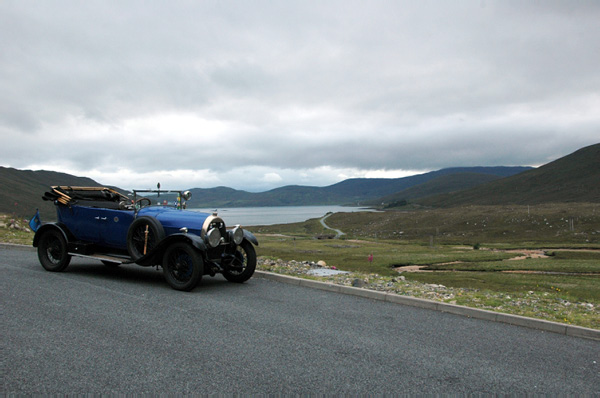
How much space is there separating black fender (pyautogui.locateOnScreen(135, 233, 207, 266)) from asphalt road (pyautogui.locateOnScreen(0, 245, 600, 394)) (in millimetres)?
1046

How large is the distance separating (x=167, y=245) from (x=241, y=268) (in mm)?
1910

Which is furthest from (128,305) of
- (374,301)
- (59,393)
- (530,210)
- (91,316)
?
(530,210)

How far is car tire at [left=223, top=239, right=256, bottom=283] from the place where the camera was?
34.0 feet

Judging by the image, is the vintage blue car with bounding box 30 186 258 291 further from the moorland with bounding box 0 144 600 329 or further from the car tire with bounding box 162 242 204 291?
the moorland with bounding box 0 144 600 329

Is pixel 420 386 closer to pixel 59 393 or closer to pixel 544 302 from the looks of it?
pixel 59 393

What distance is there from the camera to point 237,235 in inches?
391

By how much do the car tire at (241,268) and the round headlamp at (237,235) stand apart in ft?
1.76

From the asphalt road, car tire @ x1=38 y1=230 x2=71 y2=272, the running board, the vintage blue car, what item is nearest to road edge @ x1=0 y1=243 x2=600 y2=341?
the asphalt road

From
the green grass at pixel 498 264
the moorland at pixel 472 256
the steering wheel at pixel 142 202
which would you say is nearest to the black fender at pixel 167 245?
the steering wheel at pixel 142 202

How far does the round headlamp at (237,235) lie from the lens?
32.4ft

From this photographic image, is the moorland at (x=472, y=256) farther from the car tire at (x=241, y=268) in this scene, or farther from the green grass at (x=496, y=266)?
the car tire at (x=241, y=268)

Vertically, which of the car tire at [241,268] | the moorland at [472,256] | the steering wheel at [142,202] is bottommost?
the moorland at [472,256]

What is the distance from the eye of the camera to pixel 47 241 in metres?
11.7

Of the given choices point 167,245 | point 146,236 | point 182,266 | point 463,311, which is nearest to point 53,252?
point 146,236
